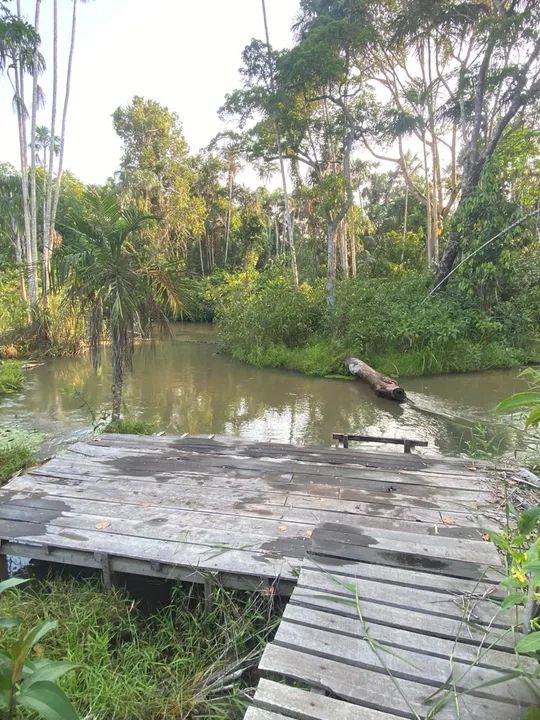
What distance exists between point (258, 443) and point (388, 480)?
4.61 ft

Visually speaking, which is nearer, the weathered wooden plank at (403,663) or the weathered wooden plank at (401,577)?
the weathered wooden plank at (403,663)

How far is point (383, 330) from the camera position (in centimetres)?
1025

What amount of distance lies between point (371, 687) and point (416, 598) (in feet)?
1.73

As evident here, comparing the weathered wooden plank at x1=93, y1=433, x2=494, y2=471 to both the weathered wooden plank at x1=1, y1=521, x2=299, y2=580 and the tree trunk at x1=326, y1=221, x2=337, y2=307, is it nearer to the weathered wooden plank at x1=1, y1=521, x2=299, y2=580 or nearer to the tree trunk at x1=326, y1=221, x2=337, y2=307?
the weathered wooden plank at x1=1, y1=521, x2=299, y2=580

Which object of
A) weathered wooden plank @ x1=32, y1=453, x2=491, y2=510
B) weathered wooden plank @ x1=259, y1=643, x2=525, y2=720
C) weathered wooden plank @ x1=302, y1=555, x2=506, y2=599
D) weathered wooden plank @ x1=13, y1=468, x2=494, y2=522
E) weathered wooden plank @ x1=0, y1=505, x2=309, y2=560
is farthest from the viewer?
weathered wooden plank @ x1=32, y1=453, x2=491, y2=510

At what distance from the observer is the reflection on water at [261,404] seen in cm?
628

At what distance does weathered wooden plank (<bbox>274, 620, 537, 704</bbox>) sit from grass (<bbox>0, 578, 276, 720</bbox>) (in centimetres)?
34

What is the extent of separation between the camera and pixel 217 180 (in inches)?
918

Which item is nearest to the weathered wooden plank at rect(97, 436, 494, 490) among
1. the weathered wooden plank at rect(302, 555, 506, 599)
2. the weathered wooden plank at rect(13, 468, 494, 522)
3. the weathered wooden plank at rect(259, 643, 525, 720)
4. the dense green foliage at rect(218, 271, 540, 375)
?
the weathered wooden plank at rect(13, 468, 494, 522)

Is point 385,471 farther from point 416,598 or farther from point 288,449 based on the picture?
point 416,598

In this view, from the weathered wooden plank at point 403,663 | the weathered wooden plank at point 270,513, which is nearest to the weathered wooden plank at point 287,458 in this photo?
the weathered wooden plank at point 270,513

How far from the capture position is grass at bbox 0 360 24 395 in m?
8.22

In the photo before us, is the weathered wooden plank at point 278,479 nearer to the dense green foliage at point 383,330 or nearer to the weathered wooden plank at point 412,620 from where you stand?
the weathered wooden plank at point 412,620

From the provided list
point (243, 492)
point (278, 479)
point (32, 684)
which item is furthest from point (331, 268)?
point (32, 684)
